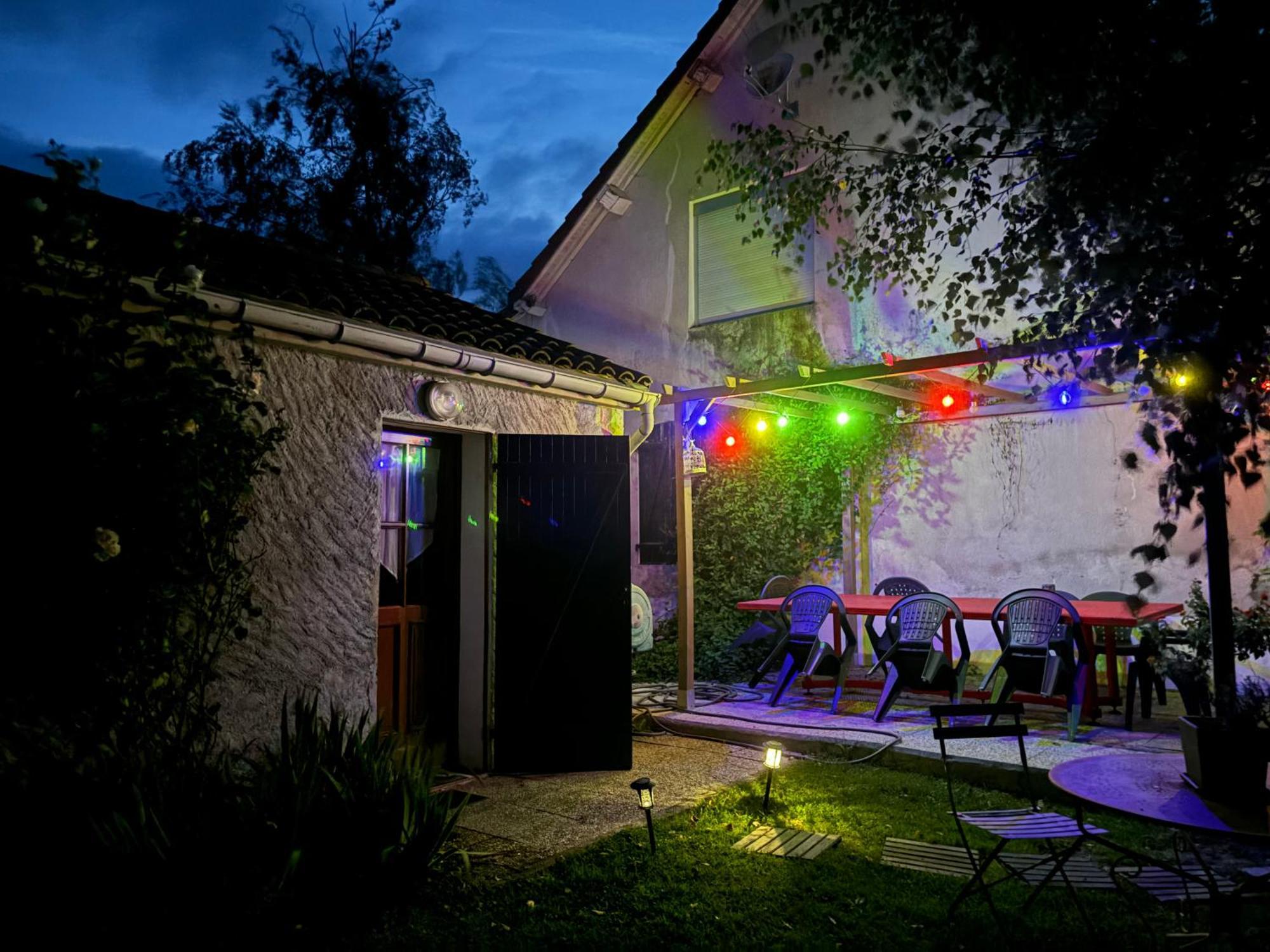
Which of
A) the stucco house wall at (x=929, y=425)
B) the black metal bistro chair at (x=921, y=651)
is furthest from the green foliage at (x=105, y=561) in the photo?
the stucco house wall at (x=929, y=425)

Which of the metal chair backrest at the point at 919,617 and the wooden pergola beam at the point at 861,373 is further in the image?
the metal chair backrest at the point at 919,617

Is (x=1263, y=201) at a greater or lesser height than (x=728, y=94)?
lesser

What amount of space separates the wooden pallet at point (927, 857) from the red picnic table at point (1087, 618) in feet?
9.36

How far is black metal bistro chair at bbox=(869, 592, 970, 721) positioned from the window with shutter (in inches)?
175

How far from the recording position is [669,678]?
35.0 feet

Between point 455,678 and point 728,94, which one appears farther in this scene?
point 728,94

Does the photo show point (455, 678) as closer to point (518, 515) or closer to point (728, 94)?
point (518, 515)

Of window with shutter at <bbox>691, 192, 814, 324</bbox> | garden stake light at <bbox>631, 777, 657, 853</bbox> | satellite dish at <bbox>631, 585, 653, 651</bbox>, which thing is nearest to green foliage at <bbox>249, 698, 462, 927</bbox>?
garden stake light at <bbox>631, 777, 657, 853</bbox>

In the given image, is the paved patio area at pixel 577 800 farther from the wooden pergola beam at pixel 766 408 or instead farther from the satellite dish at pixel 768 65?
the satellite dish at pixel 768 65

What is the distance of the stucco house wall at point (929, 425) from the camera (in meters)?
9.69

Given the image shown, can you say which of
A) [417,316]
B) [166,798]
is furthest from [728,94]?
[166,798]

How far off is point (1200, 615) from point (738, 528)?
5.83 meters

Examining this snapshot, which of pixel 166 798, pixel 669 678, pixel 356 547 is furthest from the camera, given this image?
pixel 669 678

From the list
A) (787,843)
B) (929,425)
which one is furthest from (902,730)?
(929,425)
